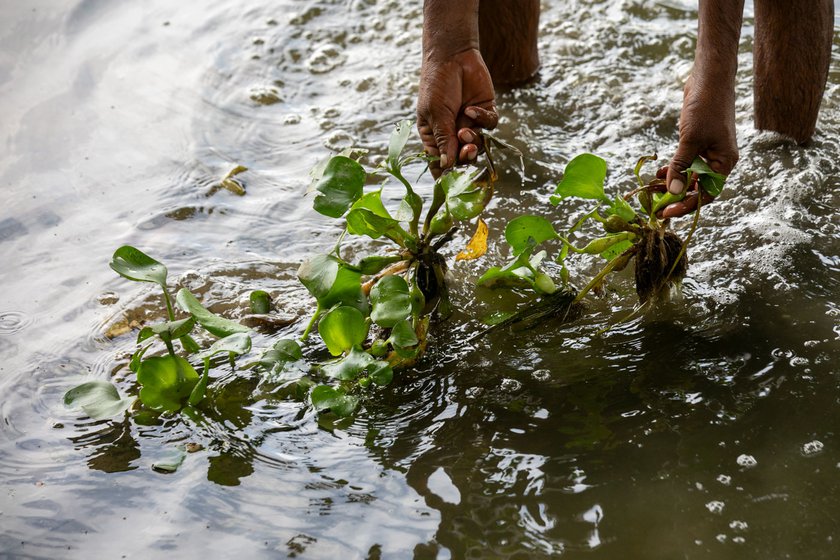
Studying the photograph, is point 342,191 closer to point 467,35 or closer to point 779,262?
point 467,35

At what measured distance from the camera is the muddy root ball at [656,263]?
1603mm

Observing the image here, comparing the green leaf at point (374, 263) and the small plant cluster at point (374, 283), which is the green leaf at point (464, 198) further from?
the green leaf at point (374, 263)

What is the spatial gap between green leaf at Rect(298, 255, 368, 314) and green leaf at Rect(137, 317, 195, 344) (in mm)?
202

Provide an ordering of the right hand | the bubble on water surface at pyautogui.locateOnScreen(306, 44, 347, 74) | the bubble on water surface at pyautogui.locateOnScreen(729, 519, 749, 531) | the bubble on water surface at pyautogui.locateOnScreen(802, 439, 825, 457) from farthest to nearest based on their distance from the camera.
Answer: the bubble on water surface at pyautogui.locateOnScreen(306, 44, 347, 74), the right hand, the bubble on water surface at pyautogui.locateOnScreen(802, 439, 825, 457), the bubble on water surface at pyautogui.locateOnScreen(729, 519, 749, 531)

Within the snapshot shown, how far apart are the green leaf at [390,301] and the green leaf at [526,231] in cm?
20

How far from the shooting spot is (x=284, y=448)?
4.79 feet

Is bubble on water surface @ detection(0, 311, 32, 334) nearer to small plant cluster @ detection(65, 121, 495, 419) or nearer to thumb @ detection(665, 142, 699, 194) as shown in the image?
small plant cluster @ detection(65, 121, 495, 419)

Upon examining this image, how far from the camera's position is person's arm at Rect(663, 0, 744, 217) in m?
1.61

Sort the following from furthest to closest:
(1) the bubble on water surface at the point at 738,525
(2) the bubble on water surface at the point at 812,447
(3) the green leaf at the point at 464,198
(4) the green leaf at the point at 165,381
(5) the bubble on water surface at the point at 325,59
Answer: (5) the bubble on water surface at the point at 325,59, (3) the green leaf at the point at 464,198, (4) the green leaf at the point at 165,381, (2) the bubble on water surface at the point at 812,447, (1) the bubble on water surface at the point at 738,525

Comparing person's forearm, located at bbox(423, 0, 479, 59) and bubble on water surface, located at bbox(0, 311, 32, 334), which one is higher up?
person's forearm, located at bbox(423, 0, 479, 59)

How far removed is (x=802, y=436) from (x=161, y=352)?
1.13 metres

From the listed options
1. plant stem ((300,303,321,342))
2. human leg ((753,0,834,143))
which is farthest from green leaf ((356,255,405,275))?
human leg ((753,0,834,143))

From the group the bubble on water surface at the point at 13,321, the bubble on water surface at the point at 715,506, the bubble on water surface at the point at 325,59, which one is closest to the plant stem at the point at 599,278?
the bubble on water surface at the point at 715,506

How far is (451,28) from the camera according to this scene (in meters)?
1.80
